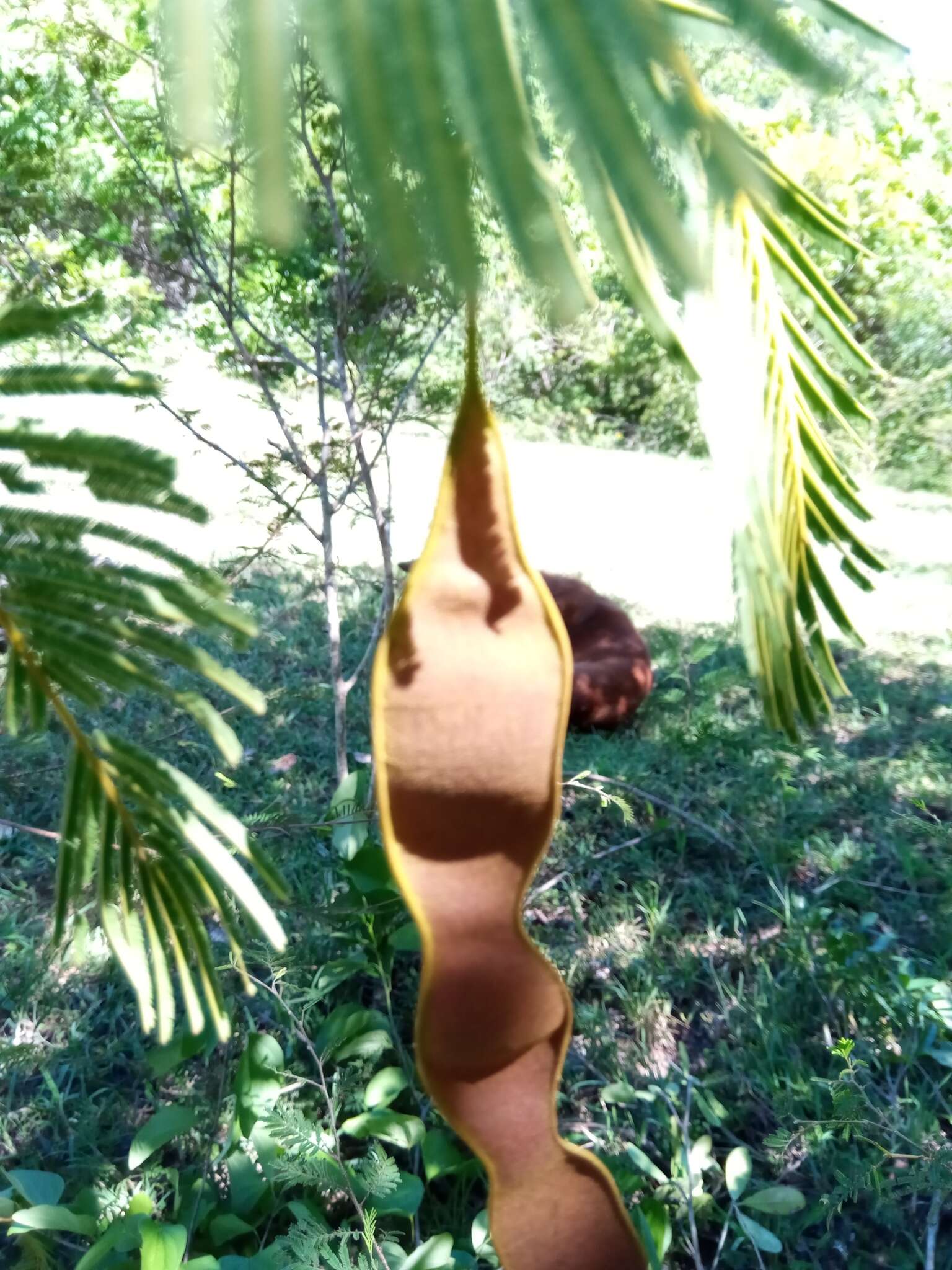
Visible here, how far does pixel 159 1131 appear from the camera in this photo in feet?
4.05

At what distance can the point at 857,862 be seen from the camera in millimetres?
2014

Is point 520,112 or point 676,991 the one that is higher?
point 520,112

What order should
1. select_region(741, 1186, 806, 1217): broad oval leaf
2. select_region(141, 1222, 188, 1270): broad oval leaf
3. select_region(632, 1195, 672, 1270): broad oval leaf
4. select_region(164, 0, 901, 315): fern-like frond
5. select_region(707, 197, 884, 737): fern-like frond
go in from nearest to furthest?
select_region(164, 0, 901, 315): fern-like frond
select_region(707, 197, 884, 737): fern-like frond
select_region(141, 1222, 188, 1270): broad oval leaf
select_region(632, 1195, 672, 1270): broad oval leaf
select_region(741, 1186, 806, 1217): broad oval leaf

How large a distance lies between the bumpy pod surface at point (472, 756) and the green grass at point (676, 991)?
452mm

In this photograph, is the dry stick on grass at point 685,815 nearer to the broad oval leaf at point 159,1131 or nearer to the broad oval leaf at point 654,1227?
the broad oval leaf at point 654,1227

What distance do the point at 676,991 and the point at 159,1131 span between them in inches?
33.9

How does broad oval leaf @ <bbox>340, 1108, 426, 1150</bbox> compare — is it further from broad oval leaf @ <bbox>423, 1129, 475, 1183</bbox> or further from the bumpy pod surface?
the bumpy pod surface

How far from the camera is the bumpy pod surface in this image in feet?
1.23

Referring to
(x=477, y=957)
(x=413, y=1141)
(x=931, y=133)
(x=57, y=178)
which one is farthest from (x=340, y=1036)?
(x=931, y=133)

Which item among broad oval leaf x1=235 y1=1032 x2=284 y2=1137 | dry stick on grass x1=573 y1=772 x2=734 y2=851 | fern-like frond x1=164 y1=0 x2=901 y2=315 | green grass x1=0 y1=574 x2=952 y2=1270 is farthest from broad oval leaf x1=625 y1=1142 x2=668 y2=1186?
fern-like frond x1=164 y1=0 x2=901 y2=315

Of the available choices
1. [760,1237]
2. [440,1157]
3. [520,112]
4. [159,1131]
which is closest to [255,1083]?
[159,1131]

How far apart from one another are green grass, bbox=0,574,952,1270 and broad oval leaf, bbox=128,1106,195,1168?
72 mm

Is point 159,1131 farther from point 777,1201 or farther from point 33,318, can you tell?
point 33,318

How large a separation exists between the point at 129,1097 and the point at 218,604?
1.21 meters
